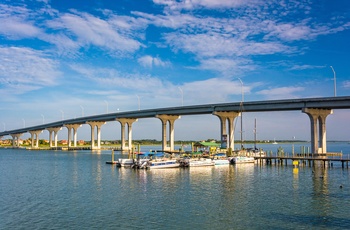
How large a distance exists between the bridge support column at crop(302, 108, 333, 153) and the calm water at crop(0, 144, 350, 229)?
1365 inches

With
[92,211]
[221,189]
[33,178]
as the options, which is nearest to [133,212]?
[92,211]

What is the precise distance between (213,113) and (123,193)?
75.6m

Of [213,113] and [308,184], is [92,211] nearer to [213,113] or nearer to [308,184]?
[308,184]

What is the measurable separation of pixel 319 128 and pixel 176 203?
68035 millimetres

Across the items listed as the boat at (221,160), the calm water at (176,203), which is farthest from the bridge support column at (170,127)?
→ the calm water at (176,203)

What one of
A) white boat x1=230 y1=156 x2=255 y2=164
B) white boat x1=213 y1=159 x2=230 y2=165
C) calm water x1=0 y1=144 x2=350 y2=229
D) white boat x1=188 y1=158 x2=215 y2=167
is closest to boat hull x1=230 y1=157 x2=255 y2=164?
white boat x1=230 y1=156 x2=255 y2=164

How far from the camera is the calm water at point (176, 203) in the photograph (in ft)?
98.8

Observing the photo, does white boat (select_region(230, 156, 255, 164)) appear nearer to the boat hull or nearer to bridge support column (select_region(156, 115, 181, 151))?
the boat hull

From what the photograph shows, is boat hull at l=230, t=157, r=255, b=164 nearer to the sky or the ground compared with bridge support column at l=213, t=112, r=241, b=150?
nearer to the ground

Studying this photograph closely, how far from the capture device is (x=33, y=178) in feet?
202

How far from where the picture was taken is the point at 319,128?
309 feet

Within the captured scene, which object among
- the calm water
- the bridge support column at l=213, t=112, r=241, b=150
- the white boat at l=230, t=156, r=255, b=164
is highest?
the bridge support column at l=213, t=112, r=241, b=150

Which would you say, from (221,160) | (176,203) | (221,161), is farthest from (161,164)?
(176,203)

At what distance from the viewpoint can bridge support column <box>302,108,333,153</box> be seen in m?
91.2
